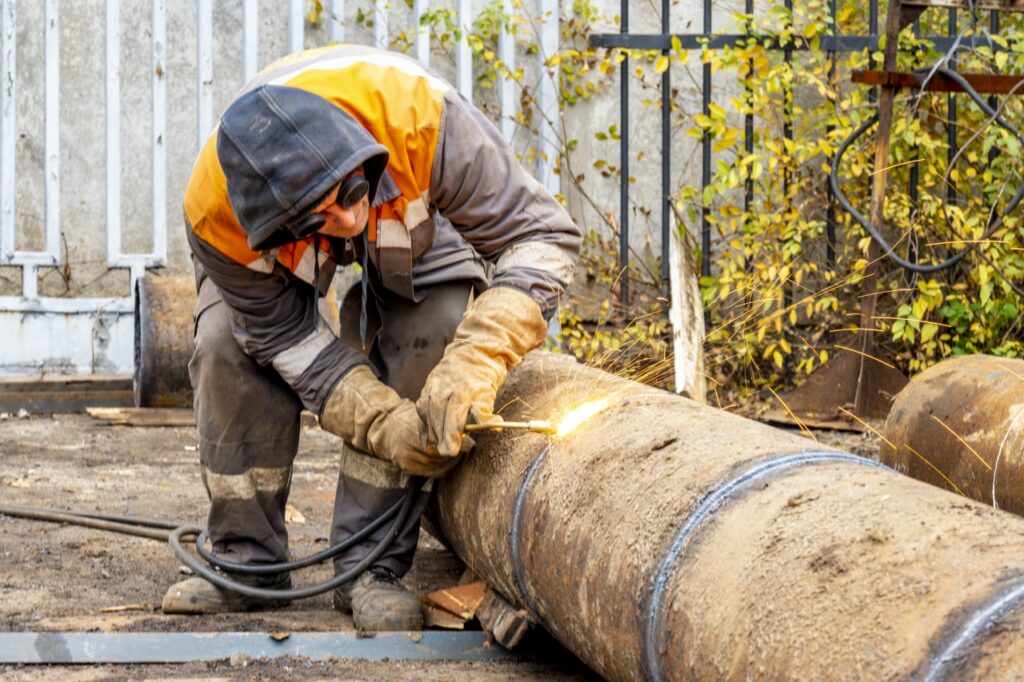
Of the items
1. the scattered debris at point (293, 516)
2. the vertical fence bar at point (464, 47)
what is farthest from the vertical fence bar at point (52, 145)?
the scattered debris at point (293, 516)

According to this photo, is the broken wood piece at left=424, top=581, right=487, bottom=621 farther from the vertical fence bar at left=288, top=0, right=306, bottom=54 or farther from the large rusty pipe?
the vertical fence bar at left=288, top=0, right=306, bottom=54

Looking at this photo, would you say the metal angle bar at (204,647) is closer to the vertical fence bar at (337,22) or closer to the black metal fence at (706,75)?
the black metal fence at (706,75)

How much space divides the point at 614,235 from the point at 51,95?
9.82 ft

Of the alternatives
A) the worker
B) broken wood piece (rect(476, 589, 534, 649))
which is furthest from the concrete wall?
broken wood piece (rect(476, 589, 534, 649))

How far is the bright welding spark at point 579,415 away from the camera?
2734mm

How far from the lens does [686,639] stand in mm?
2043

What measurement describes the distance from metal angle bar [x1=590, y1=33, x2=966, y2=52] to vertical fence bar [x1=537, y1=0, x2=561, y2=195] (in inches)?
16.0

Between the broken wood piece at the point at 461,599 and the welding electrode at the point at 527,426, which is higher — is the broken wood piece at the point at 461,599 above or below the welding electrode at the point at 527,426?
below

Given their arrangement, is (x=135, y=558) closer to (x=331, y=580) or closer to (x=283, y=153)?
(x=331, y=580)

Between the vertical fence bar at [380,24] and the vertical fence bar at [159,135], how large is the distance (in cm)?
108

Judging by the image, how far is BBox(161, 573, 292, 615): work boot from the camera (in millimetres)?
3186

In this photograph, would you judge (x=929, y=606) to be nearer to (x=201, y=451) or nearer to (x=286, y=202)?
(x=286, y=202)

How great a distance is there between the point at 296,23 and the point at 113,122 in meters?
1.07

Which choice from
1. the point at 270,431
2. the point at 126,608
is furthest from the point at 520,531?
the point at 126,608
